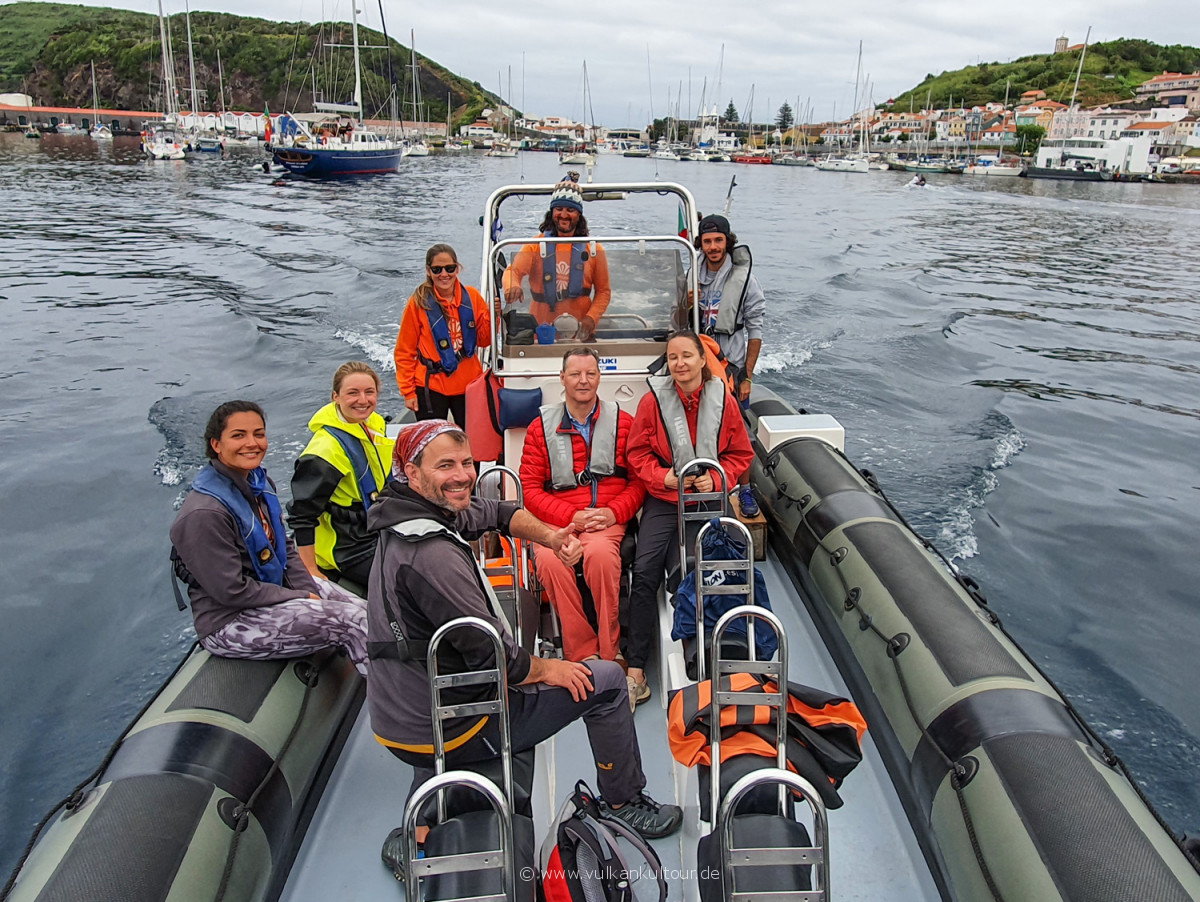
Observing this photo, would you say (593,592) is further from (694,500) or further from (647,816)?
(647,816)

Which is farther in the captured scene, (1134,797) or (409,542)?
(1134,797)

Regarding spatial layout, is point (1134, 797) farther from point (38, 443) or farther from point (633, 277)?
point (38, 443)

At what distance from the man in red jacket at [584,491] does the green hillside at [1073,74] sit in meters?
113

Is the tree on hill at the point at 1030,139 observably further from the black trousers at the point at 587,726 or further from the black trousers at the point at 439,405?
the black trousers at the point at 587,726

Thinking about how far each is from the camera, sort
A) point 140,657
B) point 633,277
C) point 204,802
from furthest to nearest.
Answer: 1. point 633,277
2. point 140,657
3. point 204,802

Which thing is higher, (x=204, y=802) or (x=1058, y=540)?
(x=204, y=802)

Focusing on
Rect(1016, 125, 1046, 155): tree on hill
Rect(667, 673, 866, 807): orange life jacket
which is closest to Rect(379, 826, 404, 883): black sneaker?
Rect(667, 673, 866, 807): orange life jacket

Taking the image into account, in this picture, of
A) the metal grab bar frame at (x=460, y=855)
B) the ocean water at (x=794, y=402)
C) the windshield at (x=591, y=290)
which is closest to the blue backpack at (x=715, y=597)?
the metal grab bar frame at (x=460, y=855)

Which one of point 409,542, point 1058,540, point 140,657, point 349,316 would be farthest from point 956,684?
point 349,316

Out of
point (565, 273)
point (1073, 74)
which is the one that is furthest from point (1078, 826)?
point (1073, 74)

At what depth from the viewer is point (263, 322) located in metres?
10.9

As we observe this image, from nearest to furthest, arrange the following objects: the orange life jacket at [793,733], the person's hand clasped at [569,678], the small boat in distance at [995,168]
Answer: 1. the orange life jacket at [793,733]
2. the person's hand clasped at [569,678]
3. the small boat in distance at [995,168]

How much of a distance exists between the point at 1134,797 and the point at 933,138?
109018 mm

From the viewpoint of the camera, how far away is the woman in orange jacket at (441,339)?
4.27m
